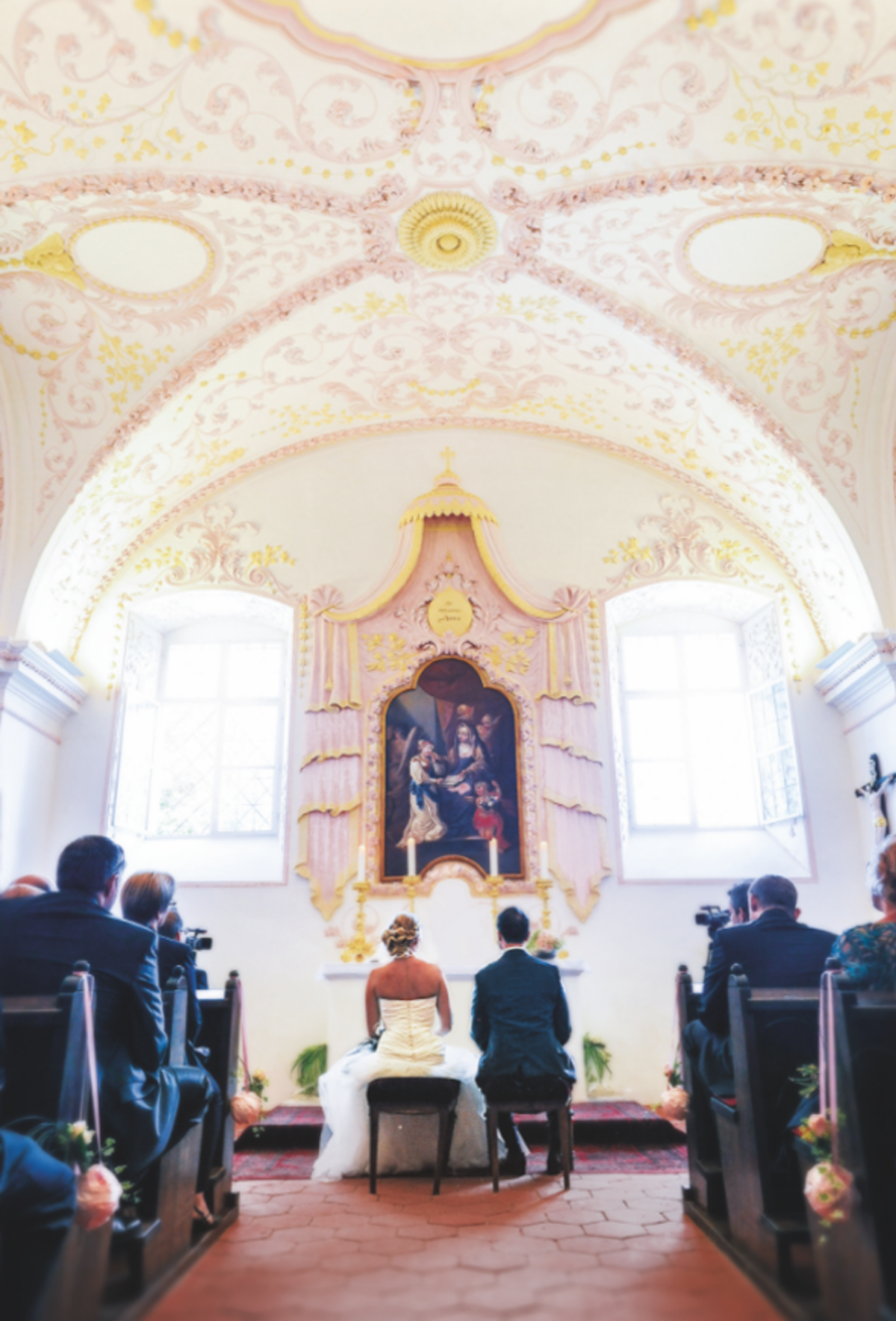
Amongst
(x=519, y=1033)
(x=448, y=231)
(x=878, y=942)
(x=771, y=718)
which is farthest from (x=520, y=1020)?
(x=448, y=231)

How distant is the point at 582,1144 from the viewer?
635cm

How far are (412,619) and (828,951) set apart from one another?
571cm

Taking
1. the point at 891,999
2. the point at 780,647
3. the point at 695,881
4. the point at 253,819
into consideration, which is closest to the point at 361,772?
the point at 253,819

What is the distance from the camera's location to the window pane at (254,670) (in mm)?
9648

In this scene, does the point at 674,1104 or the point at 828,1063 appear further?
the point at 674,1104

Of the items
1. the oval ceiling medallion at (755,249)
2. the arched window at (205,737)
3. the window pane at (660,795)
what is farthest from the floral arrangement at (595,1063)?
the oval ceiling medallion at (755,249)

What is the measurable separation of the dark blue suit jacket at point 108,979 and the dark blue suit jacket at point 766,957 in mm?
2370

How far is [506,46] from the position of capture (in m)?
5.48

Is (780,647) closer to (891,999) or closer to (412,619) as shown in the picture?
(412,619)

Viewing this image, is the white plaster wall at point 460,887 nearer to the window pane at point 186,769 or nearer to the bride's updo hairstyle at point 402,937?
the window pane at point 186,769

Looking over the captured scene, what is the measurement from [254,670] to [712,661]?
4828mm

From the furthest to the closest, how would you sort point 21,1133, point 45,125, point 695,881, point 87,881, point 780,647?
point 780,647 < point 695,881 < point 45,125 < point 87,881 < point 21,1133

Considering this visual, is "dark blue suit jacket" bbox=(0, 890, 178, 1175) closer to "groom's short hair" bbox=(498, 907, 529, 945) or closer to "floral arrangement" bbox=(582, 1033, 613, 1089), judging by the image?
"groom's short hair" bbox=(498, 907, 529, 945)

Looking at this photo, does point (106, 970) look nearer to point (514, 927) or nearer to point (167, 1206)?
point (167, 1206)
